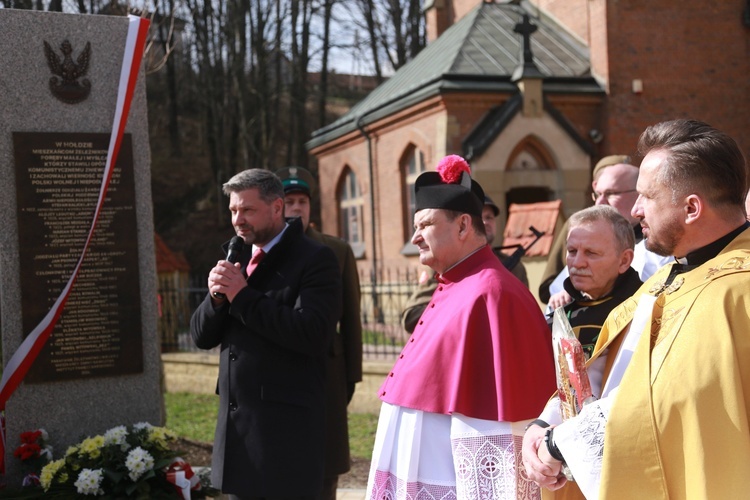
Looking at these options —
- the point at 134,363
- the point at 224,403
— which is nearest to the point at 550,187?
the point at 134,363

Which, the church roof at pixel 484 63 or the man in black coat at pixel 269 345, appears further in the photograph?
the church roof at pixel 484 63

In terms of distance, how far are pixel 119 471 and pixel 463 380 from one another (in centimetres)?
294

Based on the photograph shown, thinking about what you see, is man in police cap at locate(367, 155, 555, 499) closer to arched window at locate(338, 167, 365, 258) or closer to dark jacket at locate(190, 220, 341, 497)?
dark jacket at locate(190, 220, 341, 497)

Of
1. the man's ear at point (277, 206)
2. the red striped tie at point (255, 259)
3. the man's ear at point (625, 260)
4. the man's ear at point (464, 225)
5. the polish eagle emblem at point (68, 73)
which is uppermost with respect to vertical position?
the polish eagle emblem at point (68, 73)

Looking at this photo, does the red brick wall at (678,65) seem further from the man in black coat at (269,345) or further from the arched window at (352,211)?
the man in black coat at (269,345)

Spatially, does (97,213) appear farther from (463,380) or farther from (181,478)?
(463,380)

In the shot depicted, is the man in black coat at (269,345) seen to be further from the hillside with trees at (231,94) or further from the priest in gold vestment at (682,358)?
the hillside with trees at (231,94)

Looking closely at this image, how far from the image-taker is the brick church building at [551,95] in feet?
53.3

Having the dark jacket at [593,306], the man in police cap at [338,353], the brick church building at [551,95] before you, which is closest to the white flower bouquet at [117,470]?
the man in police cap at [338,353]

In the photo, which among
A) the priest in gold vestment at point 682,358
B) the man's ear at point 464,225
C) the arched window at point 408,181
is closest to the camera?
the priest in gold vestment at point 682,358

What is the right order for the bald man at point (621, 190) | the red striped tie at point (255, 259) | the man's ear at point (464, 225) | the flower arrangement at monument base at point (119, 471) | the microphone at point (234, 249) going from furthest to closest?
the flower arrangement at monument base at point (119, 471), the bald man at point (621, 190), the red striped tie at point (255, 259), the microphone at point (234, 249), the man's ear at point (464, 225)

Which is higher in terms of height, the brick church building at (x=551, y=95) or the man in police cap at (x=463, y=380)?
the brick church building at (x=551, y=95)

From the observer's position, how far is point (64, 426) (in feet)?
17.8

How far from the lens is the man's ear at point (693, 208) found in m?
2.23
